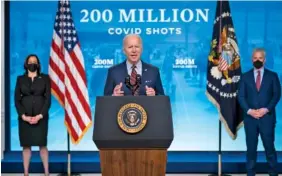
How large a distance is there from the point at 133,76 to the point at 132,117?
0.47 meters

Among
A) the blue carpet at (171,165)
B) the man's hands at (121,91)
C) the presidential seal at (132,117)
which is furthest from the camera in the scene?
the blue carpet at (171,165)

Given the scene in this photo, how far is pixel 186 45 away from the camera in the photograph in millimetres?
7508

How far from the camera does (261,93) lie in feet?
19.5

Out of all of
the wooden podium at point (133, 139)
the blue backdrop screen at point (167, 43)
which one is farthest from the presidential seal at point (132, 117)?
the blue backdrop screen at point (167, 43)

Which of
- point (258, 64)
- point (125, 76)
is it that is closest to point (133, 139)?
point (125, 76)

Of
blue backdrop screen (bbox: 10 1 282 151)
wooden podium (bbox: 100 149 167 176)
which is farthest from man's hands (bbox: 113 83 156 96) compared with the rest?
blue backdrop screen (bbox: 10 1 282 151)

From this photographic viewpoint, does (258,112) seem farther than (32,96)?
No

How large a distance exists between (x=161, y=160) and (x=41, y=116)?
3161mm

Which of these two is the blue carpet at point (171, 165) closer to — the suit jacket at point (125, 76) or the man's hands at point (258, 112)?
the man's hands at point (258, 112)

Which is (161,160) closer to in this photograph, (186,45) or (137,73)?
(137,73)

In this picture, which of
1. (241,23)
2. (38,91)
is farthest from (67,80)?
(241,23)

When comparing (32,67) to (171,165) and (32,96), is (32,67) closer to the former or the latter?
(32,96)

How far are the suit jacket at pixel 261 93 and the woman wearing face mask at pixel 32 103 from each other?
2.27 m

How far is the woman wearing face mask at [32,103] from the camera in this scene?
235 inches
